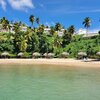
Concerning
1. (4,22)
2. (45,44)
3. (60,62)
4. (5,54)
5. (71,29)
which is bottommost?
(60,62)

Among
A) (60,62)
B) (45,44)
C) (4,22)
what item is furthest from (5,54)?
(4,22)

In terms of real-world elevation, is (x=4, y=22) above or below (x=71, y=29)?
above

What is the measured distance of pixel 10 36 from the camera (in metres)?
112

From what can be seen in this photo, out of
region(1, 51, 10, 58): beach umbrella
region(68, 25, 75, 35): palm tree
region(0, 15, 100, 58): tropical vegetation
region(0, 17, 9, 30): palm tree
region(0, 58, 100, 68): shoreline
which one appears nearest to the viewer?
region(0, 58, 100, 68): shoreline

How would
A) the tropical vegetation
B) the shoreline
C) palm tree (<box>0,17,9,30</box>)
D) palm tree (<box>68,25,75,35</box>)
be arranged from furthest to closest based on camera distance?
1. palm tree (<box>0,17,9,30</box>)
2. palm tree (<box>68,25,75,35</box>)
3. the tropical vegetation
4. the shoreline

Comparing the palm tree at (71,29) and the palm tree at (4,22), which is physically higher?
the palm tree at (4,22)

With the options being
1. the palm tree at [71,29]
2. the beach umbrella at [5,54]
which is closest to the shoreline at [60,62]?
the beach umbrella at [5,54]

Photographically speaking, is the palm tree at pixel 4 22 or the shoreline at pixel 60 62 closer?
the shoreline at pixel 60 62

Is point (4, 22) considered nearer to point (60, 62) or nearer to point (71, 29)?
point (71, 29)

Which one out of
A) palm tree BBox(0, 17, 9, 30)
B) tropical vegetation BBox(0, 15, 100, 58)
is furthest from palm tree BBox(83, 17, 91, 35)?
palm tree BBox(0, 17, 9, 30)

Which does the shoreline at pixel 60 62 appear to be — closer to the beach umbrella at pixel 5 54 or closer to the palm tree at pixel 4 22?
the beach umbrella at pixel 5 54

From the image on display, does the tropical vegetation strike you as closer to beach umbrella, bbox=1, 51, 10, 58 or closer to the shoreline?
beach umbrella, bbox=1, 51, 10, 58

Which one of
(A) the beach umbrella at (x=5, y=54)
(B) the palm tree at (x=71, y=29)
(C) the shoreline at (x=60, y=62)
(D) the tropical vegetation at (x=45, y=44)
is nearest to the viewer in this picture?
(C) the shoreline at (x=60, y=62)

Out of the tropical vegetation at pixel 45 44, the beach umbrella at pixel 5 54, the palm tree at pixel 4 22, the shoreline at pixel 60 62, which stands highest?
the palm tree at pixel 4 22
